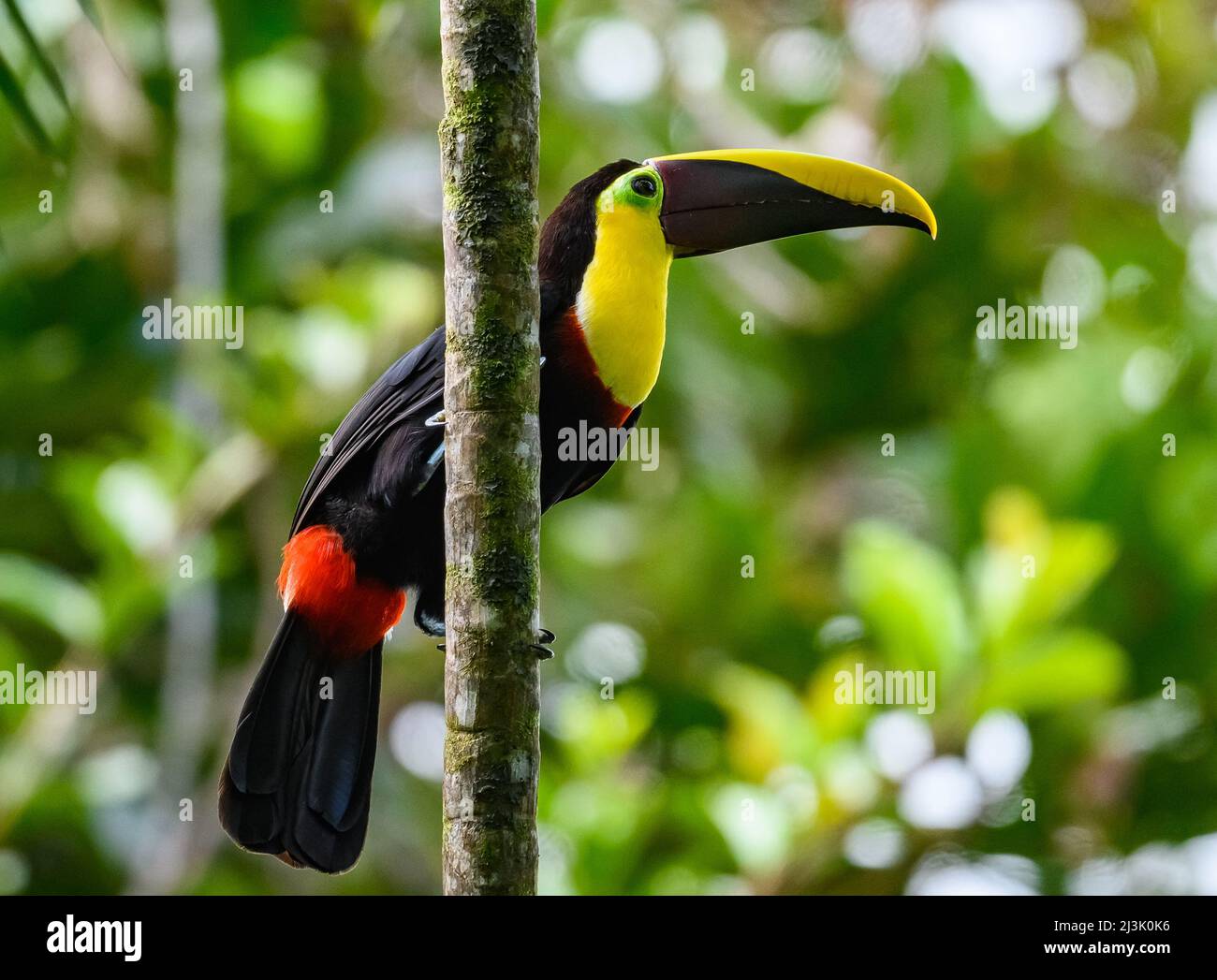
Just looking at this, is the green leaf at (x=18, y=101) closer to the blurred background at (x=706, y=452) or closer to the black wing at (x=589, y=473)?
the black wing at (x=589, y=473)

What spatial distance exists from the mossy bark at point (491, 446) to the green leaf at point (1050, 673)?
2107mm

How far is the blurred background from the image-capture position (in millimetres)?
3801

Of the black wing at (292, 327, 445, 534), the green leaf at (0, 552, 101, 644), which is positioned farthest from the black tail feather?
the green leaf at (0, 552, 101, 644)

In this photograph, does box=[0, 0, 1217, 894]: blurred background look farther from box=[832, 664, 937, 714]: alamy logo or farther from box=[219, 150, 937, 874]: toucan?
box=[219, 150, 937, 874]: toucan

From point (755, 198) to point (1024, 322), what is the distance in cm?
281

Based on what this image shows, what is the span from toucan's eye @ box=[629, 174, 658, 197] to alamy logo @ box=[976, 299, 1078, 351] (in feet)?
9.12

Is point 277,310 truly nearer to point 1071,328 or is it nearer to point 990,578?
point 990,578

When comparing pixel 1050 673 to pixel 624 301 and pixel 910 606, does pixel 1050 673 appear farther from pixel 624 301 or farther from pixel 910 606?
pixel 624 301

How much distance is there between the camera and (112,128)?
498cm

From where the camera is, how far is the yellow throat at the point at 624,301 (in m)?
2.55

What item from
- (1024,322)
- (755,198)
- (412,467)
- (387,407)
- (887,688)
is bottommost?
(887,688)
